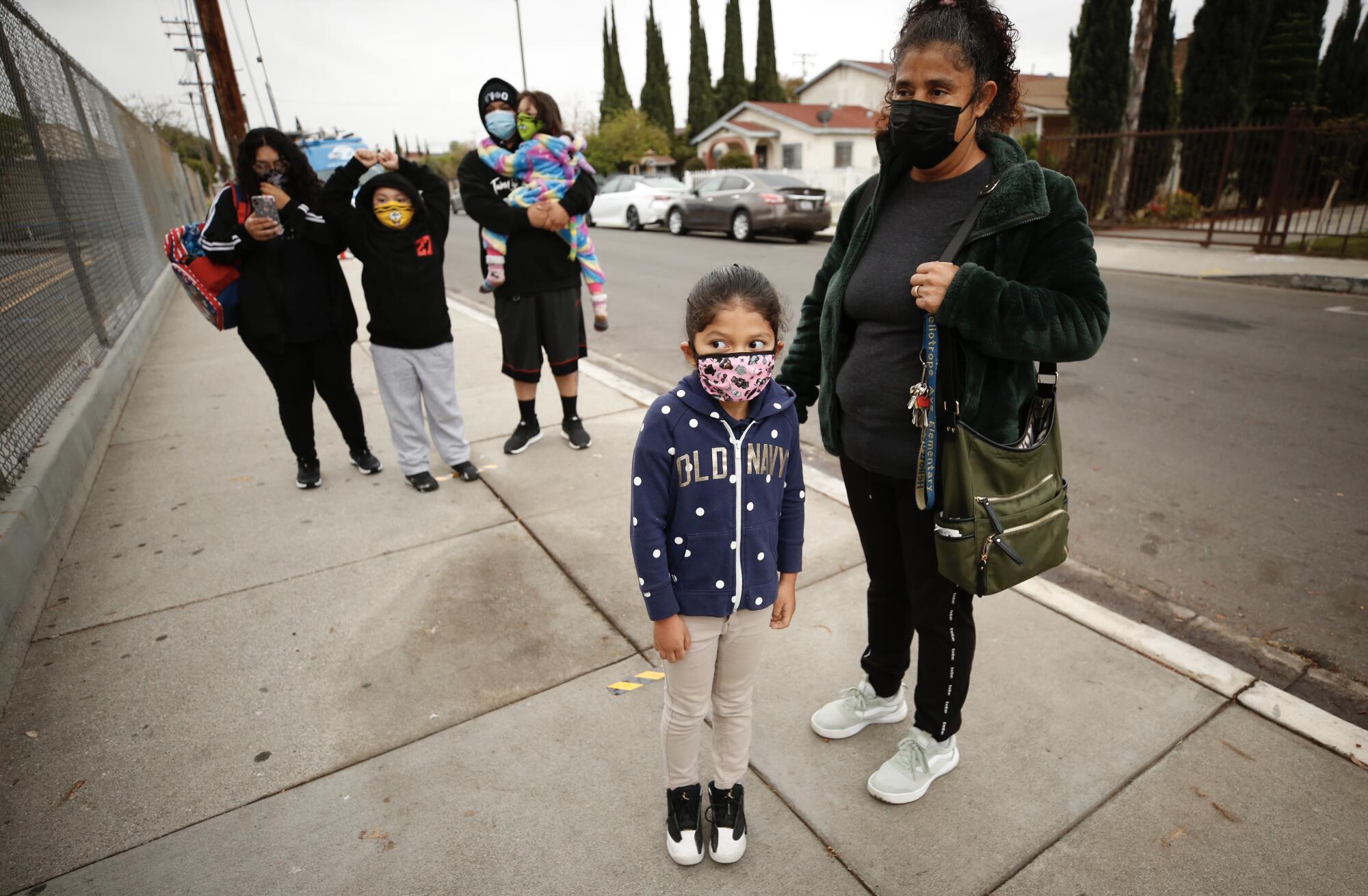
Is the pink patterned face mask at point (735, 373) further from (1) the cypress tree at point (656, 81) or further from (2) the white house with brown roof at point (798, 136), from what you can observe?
(1) the cypress tree at point (656, 81)

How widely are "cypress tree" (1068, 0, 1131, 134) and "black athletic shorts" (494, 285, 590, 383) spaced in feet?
62.1

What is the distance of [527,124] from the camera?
403 centimetres

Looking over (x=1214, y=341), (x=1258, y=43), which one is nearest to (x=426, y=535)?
(x=1214, y=341)

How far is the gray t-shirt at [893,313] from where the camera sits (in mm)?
1700

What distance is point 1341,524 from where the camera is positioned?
3490mm

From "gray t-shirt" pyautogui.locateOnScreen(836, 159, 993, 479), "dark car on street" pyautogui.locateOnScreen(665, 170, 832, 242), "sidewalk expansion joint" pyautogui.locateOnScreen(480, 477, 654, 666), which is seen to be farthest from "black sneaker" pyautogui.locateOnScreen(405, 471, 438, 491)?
"dark car on street" pyautogui.locateOnScreen(665, 170, 832, 242)

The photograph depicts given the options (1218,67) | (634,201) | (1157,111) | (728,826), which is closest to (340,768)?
(728,826)

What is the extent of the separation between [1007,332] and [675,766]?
1.29 meters

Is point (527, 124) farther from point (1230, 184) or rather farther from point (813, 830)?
point (1230, 184)

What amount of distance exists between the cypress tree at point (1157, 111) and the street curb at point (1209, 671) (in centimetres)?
1638

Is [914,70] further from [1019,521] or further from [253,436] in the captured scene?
[253,436]

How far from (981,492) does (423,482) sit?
10.3 ft

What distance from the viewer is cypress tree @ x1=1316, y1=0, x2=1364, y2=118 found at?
19.7 meters

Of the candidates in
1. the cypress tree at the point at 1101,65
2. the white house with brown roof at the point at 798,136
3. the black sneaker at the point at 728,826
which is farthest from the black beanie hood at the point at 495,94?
the white house with brown roof at the point at 798,136
